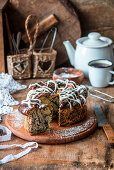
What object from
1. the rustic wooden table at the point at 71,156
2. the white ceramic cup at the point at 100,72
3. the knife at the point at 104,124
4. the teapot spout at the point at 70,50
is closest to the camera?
the rustic wooden table at the point at 71,156

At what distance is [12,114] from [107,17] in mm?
966

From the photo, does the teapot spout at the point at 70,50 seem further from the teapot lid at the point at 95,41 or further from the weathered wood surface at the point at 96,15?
the weathered wood surface at the point at 96,15

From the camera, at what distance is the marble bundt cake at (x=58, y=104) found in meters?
1.20

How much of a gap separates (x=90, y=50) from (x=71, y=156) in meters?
0.81

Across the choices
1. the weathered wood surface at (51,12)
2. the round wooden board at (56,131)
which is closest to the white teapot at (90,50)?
the weathered wood surface at (51,12)

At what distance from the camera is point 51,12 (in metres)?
1.86

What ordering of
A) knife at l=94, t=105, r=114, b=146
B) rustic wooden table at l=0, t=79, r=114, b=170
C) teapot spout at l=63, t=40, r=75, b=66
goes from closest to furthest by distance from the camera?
rustic wooden table at l=0, t=79, r=114, b=170, knife at l=94, t=105, r=114, b=146, teapot spout at l=63, t=40, r=75, b=66

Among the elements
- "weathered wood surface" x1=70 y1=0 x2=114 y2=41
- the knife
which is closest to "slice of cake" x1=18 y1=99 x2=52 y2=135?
the knife

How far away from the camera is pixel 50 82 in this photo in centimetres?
140

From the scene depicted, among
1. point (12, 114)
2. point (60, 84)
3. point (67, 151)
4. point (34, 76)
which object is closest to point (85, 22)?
point (34, 76)

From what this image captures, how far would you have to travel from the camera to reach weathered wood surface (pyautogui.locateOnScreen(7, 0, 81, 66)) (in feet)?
6.04

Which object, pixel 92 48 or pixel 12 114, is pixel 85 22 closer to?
pixel 92 48

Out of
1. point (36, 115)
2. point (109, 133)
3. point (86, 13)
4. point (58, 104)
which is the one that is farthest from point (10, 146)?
point (86, 13)

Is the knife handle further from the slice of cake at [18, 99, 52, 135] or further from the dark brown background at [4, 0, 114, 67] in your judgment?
the dark brown background at [4, 0, 114, 67]
